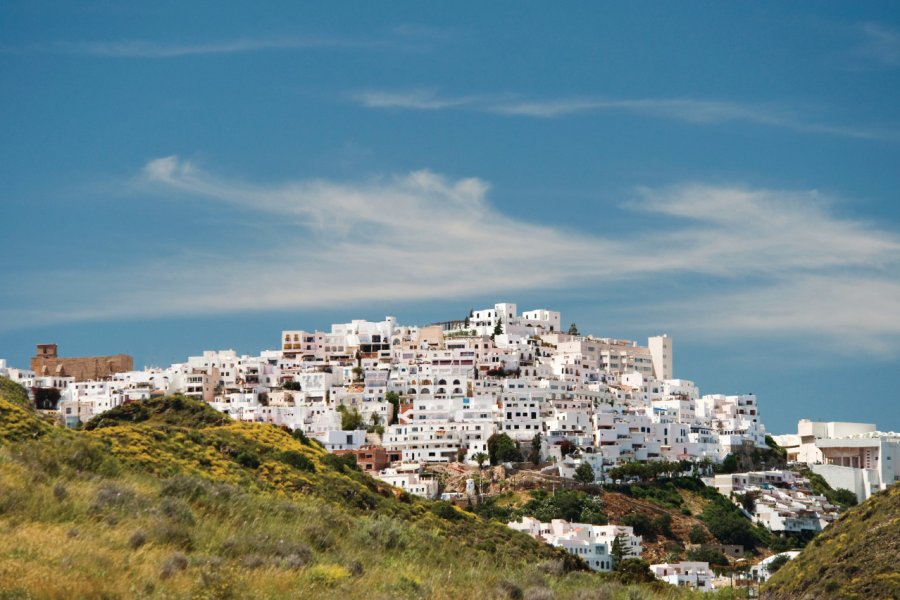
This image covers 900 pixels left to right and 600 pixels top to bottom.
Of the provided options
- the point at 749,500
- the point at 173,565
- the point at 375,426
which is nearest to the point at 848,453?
the point at 749,500

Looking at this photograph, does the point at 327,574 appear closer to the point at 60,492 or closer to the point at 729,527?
the point at 60,492

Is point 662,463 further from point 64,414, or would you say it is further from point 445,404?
point 64,414

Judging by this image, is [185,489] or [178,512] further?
[185,489]

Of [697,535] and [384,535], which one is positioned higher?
[384,535]

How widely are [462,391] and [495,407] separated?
4.81m

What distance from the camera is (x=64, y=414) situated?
265ft

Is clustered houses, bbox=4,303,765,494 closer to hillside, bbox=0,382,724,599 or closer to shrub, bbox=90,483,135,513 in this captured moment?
hillside, bbox=0,382,724,599

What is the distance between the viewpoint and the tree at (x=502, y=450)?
73188 mm

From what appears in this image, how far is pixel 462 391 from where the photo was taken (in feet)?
272

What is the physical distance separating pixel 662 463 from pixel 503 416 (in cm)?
880

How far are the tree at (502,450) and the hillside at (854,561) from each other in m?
48.3

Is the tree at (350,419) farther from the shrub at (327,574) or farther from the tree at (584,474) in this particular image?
the shrub at (327,574)

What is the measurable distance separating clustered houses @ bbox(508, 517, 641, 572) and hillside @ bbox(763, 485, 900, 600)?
32577 millimetres

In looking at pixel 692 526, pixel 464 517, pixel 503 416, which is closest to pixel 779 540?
pixel 692 526
